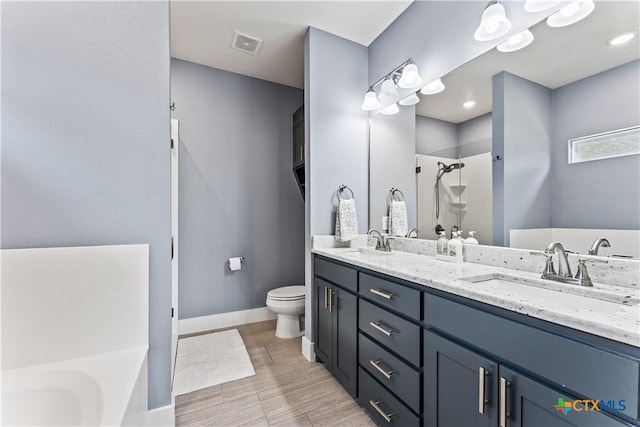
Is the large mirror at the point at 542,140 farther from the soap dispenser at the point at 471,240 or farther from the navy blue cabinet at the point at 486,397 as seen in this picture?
the navy blue cabinet at the point at 486,397

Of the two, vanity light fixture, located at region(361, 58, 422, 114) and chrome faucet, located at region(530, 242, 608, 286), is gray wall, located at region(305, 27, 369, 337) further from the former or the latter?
chrome faucet, located at region(530, 242, 608, 286)

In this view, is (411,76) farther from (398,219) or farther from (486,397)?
(486,397)

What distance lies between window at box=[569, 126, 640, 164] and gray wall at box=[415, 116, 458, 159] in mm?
612

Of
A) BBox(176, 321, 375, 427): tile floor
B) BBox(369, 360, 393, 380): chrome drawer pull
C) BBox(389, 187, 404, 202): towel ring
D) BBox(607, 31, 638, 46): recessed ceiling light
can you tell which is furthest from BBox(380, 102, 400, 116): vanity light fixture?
BBox(176, 321, 375, 427): tile floor

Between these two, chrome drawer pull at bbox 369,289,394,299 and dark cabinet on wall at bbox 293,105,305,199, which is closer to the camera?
chrome drawer pull at bbox 369,289,394,299

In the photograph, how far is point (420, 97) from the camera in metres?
1.93

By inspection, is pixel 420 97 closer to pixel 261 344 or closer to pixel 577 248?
pixel 577 248

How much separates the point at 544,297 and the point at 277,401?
5.01 feet

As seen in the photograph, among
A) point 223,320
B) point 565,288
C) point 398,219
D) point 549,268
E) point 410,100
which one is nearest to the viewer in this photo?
point 565,288

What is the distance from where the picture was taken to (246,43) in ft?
7.73

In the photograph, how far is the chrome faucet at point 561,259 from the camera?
1.05m

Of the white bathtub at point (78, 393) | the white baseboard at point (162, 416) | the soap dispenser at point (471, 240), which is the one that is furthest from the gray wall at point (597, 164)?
the white baseboard at point (162, 416)

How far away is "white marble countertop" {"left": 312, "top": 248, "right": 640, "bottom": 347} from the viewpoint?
63 cm

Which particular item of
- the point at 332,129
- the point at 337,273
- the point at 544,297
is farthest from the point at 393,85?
the point at 544,297
